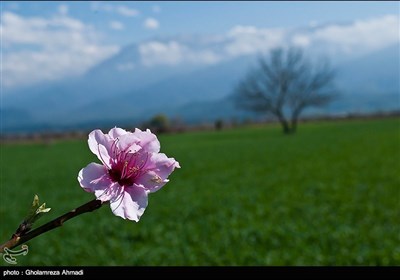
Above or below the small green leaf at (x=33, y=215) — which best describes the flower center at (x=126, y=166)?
above

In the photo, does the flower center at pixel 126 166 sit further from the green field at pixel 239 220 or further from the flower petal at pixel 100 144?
the green field at pixel 239 220

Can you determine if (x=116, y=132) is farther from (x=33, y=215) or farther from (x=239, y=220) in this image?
(x=239, y=220)

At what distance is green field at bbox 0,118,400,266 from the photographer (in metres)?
12.0

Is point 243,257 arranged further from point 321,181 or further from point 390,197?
point 321,181

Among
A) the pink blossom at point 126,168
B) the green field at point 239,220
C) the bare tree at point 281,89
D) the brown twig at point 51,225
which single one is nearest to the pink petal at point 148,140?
the pink blossom at point 126,168

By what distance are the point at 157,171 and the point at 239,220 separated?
1535cm

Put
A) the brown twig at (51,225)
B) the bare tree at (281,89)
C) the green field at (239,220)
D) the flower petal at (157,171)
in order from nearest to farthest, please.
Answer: the brown twig at (51,225), the flower petal at (157,171), the green field at (239,220), the bare tree at (281,89)

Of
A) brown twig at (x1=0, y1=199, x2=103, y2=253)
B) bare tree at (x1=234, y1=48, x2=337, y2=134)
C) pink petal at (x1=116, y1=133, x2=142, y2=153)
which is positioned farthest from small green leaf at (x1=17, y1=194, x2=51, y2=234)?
bare tree at (x1=234, y1=48, x2=337, y2=134)

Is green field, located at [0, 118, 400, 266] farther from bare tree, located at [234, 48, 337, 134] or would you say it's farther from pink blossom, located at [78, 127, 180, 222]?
bare tree, located at [234, 48, 337, 134]

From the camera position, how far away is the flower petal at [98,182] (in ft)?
2.09

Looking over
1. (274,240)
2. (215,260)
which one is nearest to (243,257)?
(215,260)

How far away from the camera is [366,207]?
17.0 m

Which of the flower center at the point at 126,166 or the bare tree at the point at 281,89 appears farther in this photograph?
the bare tree at the point at 281,89

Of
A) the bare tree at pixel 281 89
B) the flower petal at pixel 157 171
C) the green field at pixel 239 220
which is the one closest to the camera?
the flower petal at pixel 157 171
